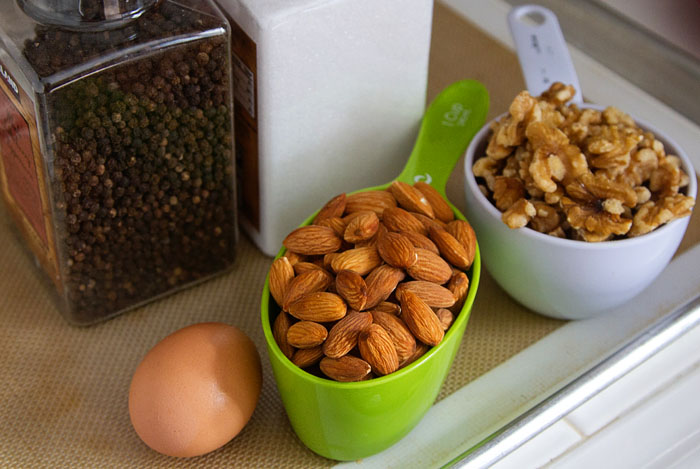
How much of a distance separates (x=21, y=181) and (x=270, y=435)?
0.22 m

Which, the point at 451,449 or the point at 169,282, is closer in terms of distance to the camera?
the point at 451,449

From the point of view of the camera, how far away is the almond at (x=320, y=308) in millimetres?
417

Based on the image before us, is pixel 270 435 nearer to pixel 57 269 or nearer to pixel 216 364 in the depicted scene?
pixel 216 364

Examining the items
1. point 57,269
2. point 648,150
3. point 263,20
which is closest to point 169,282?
point 57,269

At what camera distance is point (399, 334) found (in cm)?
42

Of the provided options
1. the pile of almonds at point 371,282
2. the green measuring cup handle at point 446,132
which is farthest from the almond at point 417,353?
the green measuring cup handle at point 446,132

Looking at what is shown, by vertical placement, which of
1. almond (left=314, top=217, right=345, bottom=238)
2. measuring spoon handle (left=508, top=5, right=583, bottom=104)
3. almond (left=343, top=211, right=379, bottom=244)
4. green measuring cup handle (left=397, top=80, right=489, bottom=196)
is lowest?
green measuring cup handle (left=397, top=80, right=489, bottom=196)

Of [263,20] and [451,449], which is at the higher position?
[263,20]

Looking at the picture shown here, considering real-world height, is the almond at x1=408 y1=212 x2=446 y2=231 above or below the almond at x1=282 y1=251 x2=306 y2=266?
above

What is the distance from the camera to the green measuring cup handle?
560 mm

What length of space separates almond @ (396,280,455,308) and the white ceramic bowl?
7cm

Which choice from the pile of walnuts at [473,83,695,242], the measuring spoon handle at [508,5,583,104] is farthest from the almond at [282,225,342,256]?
the measuring spoon handle at [508,5,583,104]

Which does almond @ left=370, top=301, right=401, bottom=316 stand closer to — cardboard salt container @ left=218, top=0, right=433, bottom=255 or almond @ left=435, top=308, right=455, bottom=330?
almond @ left=435, top=308, right=455, bottom=330

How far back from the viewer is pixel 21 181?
0.52 metres
